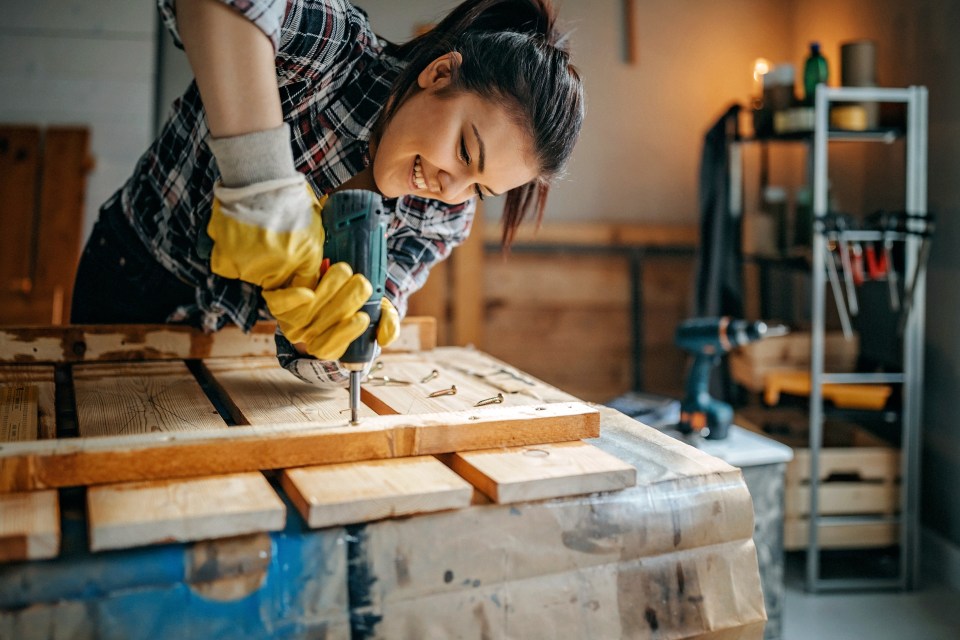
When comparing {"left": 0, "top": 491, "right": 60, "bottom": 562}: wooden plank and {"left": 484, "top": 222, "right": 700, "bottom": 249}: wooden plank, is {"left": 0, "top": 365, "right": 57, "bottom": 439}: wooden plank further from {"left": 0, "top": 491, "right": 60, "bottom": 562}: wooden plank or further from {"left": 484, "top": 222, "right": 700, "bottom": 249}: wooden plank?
{"left": 484, "top": 222, "right": 700, "bottom": 249}: wooden plank

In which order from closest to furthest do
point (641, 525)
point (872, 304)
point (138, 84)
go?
point (641, 525) < point (872, 304) < point (138, 84)

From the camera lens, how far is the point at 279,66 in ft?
3.89

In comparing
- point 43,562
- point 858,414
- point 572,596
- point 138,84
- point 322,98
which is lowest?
point 858,414

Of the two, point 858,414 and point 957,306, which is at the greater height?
point 957,306

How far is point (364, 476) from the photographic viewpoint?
89 centimetres

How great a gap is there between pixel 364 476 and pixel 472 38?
2.37 feet

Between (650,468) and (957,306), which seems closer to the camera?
(650,468)

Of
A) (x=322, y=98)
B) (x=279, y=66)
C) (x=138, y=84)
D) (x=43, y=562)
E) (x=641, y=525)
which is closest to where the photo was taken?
(x=43, y=562)

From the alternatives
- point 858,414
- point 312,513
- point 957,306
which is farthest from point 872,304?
point 312,513

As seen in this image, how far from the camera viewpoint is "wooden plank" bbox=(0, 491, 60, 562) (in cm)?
70

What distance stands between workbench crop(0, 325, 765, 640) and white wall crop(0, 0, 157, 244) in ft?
8.48

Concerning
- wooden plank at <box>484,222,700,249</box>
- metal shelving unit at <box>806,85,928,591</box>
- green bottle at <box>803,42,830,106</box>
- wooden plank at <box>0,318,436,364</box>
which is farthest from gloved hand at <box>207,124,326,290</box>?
wooden plank at <box>484,222,700,249</box>

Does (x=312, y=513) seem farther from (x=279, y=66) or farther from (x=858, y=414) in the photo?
(x=858, y=414)

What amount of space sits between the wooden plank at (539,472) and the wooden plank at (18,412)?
50 cm
